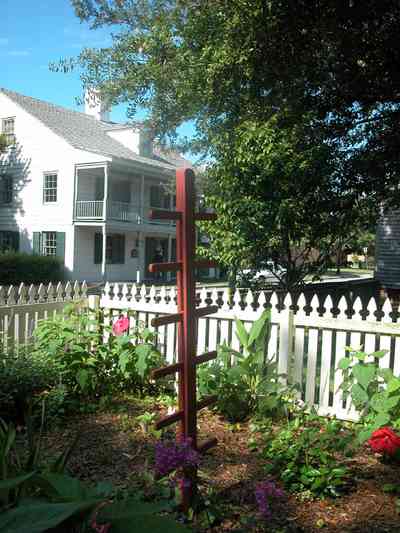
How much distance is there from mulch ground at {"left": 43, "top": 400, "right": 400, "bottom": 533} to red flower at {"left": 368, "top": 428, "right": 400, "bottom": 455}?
244 millimetres

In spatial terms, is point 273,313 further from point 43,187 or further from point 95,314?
point 43,187

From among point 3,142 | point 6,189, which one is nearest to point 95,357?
point 3,142

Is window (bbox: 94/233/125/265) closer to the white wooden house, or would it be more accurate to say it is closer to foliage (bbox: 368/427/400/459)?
the white wooden house

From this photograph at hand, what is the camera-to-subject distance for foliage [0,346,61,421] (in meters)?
4.38

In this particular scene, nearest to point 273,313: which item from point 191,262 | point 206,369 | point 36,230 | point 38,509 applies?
point 206,369

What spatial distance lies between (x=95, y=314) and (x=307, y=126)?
4.28 meters

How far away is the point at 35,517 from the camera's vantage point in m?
1.00

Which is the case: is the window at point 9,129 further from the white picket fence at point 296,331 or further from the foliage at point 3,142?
the white picket fence at point 296,331

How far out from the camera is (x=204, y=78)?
812 centimetres

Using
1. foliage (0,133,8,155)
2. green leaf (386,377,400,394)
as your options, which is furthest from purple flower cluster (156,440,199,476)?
foliage (0,133,8,155)

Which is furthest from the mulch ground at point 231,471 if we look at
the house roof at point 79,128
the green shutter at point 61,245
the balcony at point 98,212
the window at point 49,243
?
the window at point 49,243

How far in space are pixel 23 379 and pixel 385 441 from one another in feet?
10.1

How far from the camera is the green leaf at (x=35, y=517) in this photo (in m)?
0.96

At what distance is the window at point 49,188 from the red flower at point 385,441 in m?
23.0
